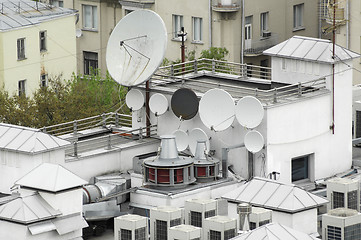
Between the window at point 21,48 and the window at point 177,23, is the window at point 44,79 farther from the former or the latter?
the window at point 177,23

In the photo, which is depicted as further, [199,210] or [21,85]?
[21,85]

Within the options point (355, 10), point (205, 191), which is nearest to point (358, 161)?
point (205, 191)

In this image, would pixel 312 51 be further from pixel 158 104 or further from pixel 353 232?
pixel 353 232

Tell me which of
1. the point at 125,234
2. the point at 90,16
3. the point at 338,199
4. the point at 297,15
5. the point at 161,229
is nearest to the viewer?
the point at 125,234

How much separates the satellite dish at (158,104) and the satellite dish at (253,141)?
549 cm

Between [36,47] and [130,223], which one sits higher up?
[36,47]

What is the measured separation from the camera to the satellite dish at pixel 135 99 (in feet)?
269

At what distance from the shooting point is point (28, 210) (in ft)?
215

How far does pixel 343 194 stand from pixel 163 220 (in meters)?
9.22

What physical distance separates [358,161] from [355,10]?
104 feet

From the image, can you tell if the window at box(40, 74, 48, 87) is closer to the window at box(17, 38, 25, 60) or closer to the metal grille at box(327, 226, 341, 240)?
the window at box(17, 38, 25, 60)

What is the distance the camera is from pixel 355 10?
114m

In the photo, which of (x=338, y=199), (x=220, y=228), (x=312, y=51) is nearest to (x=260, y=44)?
(x=312, y=51)

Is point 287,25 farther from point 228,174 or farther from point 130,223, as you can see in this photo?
point 130,223
